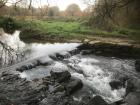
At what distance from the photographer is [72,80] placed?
29.2ft

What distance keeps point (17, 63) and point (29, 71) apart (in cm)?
104

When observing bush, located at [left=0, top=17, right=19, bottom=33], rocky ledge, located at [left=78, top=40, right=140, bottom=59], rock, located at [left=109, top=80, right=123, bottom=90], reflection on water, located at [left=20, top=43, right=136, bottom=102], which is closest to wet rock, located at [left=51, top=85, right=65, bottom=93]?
reflection on water, located at [left=20, top=43, right=136, bottom=102]

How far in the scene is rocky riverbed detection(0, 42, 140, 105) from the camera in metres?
7.37

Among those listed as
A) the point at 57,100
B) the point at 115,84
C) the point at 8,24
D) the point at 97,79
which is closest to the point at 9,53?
the point at 57,100

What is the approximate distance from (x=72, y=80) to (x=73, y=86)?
0.61m

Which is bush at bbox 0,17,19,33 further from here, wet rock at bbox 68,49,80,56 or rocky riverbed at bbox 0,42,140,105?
wet rock at bbox 68,49,80,56

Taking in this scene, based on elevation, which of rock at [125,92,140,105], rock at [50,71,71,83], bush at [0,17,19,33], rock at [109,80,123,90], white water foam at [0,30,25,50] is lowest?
rock at [109,80,123,90]

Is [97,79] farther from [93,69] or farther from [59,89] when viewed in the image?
[59,89]

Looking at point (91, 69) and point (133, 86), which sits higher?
point (133, 86)

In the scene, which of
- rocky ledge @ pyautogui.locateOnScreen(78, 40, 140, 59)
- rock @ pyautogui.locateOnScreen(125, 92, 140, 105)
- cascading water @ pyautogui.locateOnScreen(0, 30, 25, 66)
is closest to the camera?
cascading water @ pyautogui.locateOnScreen(0, 30, 25, 66)

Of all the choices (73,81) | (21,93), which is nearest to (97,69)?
(73,81)

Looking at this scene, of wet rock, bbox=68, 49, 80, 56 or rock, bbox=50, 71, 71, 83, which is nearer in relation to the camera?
rock, bbox=50, 71, 71, 83

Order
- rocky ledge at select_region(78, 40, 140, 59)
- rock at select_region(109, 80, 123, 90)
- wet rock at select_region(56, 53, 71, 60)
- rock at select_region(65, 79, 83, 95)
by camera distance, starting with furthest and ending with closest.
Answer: rocky ledge at select_region(78, 40, 140, 59) → wet rock at select_region(56, 53, 71, 60) → rock at select_region(109, 80, 123, 90) → rock at select_region(65, 79, 83, 95)

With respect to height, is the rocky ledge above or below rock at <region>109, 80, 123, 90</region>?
above
